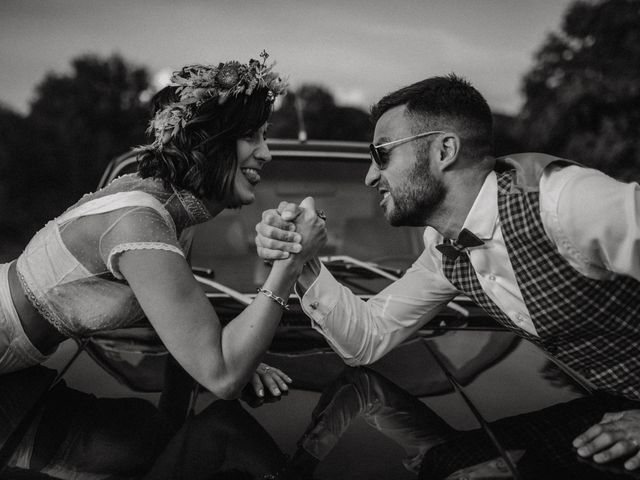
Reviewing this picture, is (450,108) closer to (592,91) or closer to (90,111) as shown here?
(592,91)

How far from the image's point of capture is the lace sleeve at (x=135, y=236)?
1.64m

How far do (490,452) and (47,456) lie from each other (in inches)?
37.6

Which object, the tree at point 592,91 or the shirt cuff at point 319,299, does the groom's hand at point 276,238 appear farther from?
the tree at point 592,91

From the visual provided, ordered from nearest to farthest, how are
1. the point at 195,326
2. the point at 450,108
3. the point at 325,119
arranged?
the point at 195,326 < the point at 450,108 < the point at 325,119

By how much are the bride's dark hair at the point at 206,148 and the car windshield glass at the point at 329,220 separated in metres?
A: 0.65

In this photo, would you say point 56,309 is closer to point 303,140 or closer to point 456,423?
point 456,423

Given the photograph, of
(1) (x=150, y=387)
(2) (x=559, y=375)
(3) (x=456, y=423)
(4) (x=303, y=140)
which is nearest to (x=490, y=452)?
(3) (x=456, y=423)

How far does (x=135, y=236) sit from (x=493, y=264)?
3.42ft

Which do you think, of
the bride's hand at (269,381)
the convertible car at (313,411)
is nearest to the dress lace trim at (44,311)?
Result: the convertible car at (313,411)

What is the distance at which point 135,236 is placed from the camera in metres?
1.65

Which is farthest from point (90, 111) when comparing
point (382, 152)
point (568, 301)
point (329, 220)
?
point (568, 301)

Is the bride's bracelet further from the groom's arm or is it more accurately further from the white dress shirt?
the white dress shirt

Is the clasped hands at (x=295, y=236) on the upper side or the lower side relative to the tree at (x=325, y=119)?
upper

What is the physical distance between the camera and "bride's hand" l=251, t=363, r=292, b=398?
1.70m
